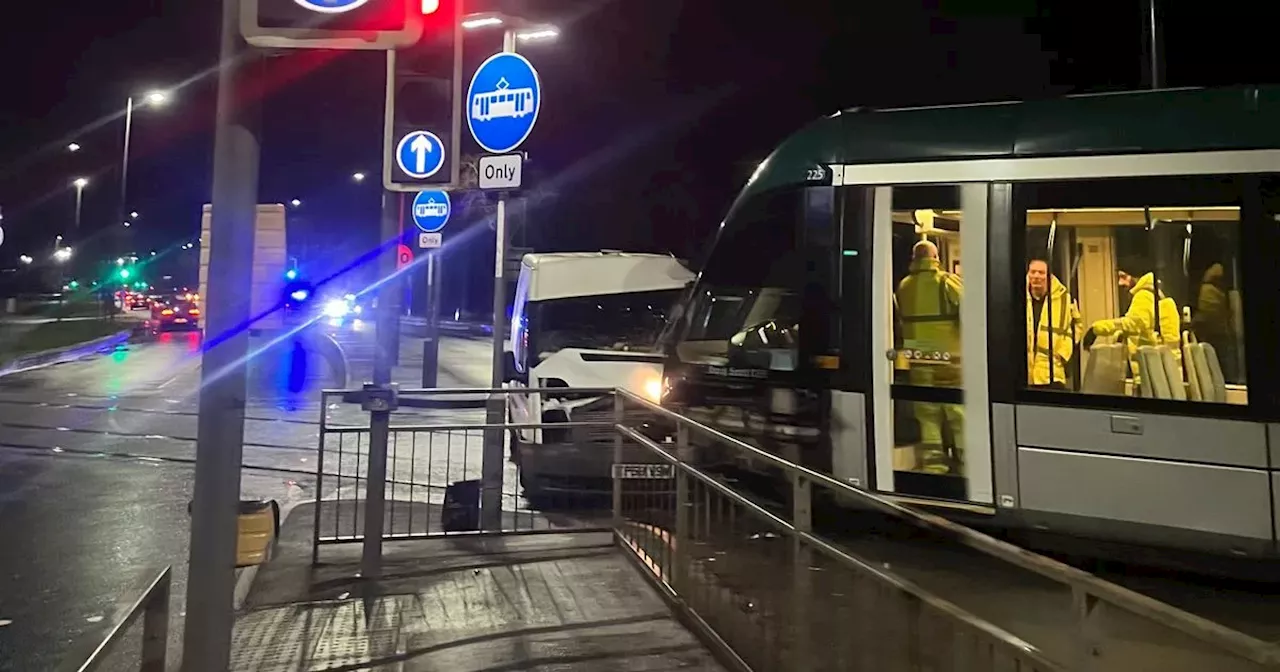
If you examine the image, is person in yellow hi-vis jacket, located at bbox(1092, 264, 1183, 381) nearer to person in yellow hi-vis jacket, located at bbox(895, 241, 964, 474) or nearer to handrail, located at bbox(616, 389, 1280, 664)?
person in yellow hi-vis jacket, located at bbox(895, 241, 964, 474)

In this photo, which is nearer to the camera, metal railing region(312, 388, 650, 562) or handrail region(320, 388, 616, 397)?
handrail region(320, 388, 616, 397)

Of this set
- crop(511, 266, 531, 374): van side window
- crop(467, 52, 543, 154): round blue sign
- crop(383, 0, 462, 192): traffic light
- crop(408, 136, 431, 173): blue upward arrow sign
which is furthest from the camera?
crop(511, 266, 531, 374): van side window

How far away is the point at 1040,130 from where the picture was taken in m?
6.91

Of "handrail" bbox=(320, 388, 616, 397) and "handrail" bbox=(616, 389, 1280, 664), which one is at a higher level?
"handrail" bbox=(320, 388, 616, 397)

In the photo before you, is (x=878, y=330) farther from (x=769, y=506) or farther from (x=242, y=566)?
(x=242, y=566)

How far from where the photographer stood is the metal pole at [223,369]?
3.51 metres

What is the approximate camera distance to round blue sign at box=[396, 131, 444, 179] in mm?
5891

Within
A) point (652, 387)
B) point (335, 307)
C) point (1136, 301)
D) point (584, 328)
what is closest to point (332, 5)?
point (1136, 301)

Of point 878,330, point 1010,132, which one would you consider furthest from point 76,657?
point 1010,132

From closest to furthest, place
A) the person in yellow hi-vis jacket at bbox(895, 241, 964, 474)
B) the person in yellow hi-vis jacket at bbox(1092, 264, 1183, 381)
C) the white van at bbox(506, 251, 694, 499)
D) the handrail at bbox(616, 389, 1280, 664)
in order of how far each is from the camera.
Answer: the handrail at bbox(616, 389, 1280, 664)
the person in yellow hi-vis jacket at bbox(1092, 264, 1183, 381)
the person in yellow hi-vis jacket at bbox(895, 241, 964, 474)
the white van at bbox(506, 251, 694, 499)

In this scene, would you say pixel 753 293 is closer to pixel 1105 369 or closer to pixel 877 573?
pixel 1105 369

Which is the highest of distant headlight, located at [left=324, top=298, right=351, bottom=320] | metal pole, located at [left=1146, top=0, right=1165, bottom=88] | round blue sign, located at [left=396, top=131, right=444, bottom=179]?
metal pole, located at [left=1146, top=0, right=1165, bottom=88]

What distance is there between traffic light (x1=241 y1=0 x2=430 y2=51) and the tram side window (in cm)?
503

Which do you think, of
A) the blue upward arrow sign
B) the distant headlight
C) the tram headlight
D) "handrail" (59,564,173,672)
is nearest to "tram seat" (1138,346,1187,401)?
the blue upward arrow sign
